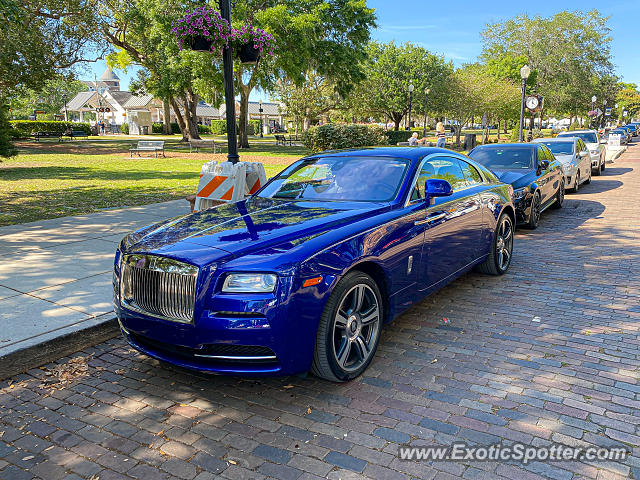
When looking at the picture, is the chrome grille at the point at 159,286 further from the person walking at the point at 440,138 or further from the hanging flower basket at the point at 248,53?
the person walking at the point at 440,138

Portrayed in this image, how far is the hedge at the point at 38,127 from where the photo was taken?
42.9 meters

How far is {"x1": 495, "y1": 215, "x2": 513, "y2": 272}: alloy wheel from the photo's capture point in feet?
20.8

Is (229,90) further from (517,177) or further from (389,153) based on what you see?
(517,177)

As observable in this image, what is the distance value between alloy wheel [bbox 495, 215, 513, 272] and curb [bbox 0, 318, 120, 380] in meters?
4.67

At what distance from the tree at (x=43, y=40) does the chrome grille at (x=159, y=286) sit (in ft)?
68.0

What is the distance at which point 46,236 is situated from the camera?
778 centimetres

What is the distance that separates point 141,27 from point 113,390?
113 feet

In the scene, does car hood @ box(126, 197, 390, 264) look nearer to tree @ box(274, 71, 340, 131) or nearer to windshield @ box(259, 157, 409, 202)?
windshield @ box(259, 157, 409, 202)

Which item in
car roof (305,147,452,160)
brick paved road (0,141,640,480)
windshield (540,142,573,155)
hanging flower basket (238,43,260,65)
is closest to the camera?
brick paved road (0,141,640,480)

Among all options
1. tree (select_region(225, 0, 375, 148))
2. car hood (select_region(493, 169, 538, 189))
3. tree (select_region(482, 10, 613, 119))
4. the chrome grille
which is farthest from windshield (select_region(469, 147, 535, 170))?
tree (select_region(482, 10, 613, 119))

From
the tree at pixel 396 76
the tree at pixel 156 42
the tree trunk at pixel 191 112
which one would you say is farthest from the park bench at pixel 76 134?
the tree at pixel 396 76

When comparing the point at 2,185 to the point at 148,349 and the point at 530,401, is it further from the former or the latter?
the point at 530,401

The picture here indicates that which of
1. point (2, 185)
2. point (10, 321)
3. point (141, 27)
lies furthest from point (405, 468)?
point (141, 27)

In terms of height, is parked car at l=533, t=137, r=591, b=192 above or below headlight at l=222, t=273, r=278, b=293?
above
